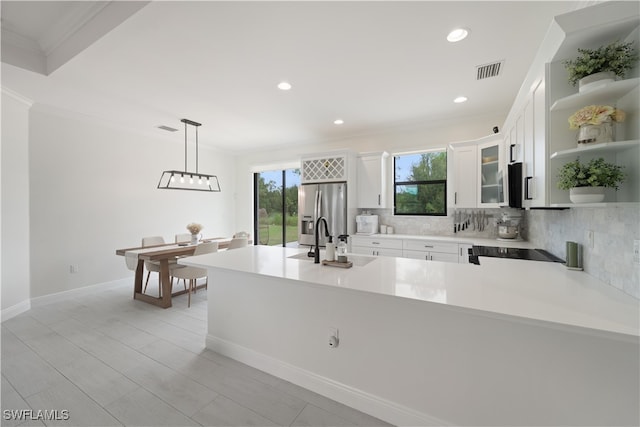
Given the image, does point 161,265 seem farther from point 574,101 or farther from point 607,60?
point 607,60

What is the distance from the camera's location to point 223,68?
2557 mm

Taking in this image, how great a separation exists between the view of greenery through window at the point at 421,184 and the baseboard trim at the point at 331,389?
3230 mm

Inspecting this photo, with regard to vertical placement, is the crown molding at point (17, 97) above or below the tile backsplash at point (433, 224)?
above

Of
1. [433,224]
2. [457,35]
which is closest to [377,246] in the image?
[433,224]

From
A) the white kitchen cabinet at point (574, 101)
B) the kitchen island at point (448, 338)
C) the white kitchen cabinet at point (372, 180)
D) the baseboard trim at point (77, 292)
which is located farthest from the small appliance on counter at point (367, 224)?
the baseboard trim at point (77, 292)

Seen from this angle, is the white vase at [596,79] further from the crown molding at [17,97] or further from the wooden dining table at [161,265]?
the crown molding at [17,97]

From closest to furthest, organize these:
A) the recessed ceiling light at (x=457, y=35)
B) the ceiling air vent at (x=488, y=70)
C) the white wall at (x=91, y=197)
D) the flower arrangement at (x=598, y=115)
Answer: the flower arrangement at (x=598, y=115), the recessed ceiling light at (x=457, y=35), the ceiling air vent at (x=488, y=70), the white wall at (x=91, y=197)

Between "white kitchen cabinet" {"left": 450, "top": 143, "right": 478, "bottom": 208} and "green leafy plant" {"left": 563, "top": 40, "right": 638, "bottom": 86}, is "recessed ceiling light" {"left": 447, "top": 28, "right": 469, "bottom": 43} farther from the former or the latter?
"white kitchen cabinet" {"left": 450, "top": 143, "right": 478, "bottom": 208}

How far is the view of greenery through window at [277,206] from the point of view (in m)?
5.96

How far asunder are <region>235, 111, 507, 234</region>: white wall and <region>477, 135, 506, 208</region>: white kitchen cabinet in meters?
0.50

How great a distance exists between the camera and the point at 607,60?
1291 millimetres

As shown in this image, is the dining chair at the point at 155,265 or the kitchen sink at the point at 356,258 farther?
the dining chair at the point at 155,265

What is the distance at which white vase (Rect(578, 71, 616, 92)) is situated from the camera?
128 centimetres

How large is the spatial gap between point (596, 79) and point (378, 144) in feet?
11.2
